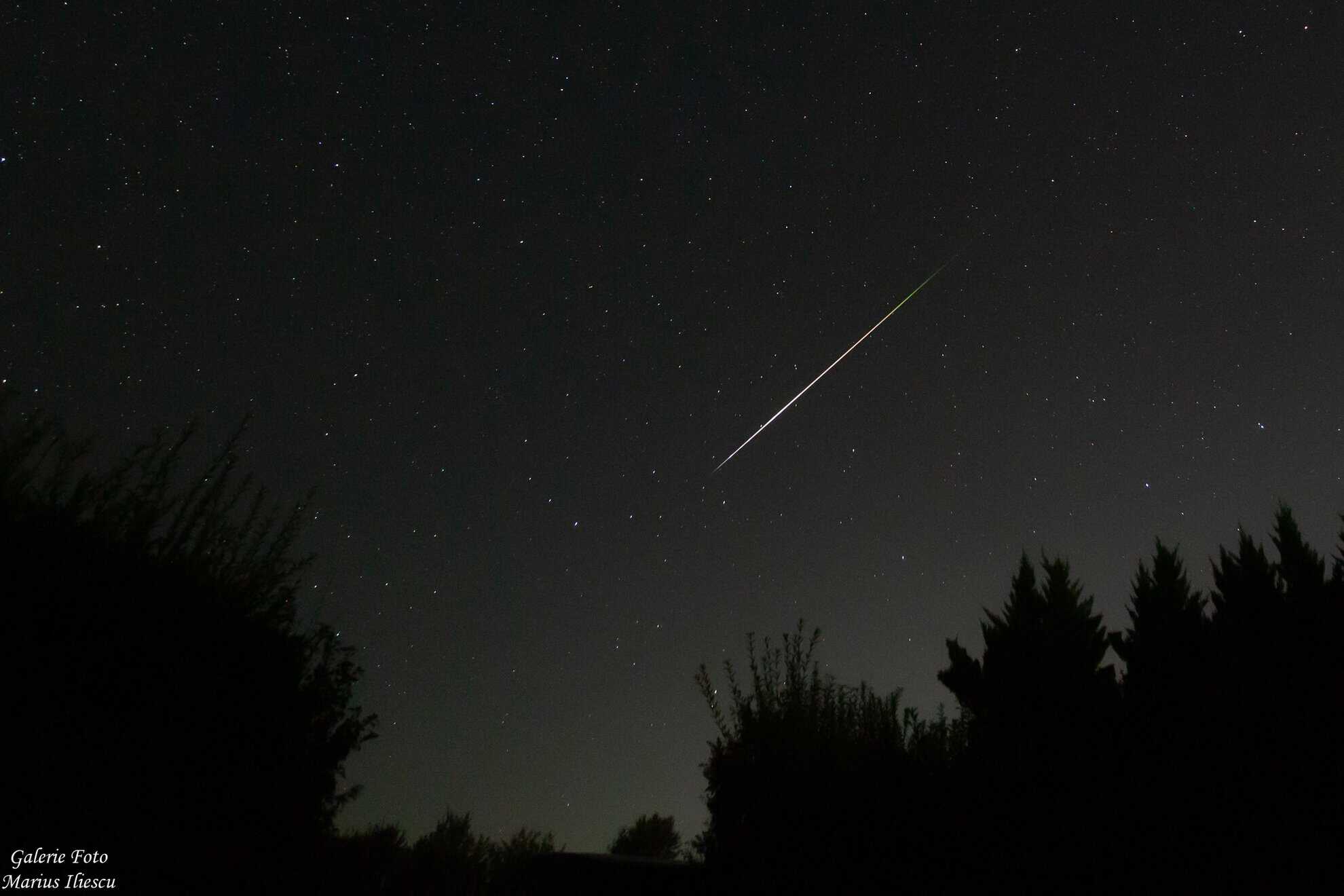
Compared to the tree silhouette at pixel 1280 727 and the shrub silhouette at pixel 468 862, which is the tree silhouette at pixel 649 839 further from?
the tree silhouette at pixel 1280 727

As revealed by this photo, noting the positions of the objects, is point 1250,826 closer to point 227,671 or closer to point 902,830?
point 902,830

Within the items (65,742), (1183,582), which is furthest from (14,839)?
(1183,582)

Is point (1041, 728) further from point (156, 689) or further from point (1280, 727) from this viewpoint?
point (156, 689)

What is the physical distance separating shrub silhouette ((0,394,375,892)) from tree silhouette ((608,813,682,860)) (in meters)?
5.96

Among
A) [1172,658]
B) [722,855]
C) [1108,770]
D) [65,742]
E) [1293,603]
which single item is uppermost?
[1293,603]

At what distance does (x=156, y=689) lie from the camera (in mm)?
4809

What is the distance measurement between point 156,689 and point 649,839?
8173mm

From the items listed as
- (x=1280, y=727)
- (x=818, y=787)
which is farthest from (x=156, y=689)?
(x=1280, y=727)

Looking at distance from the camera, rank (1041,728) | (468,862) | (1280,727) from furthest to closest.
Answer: (468,862) → (1041,728) → (1280,727)

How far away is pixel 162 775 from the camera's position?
473 centimetres

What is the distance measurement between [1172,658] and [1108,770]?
0.98m

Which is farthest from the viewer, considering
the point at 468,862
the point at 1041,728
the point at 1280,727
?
the point at 468,862

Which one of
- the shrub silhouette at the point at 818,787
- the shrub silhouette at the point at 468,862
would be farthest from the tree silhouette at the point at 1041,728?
the shrub silhouette at the point at 468,862

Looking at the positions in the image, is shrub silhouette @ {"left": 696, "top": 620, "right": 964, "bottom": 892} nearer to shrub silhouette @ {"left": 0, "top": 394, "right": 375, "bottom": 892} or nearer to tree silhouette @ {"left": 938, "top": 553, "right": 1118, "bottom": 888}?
tree silhouette @ {"left": 938, "top": 553, "right": 1118, "bottom": 888}
